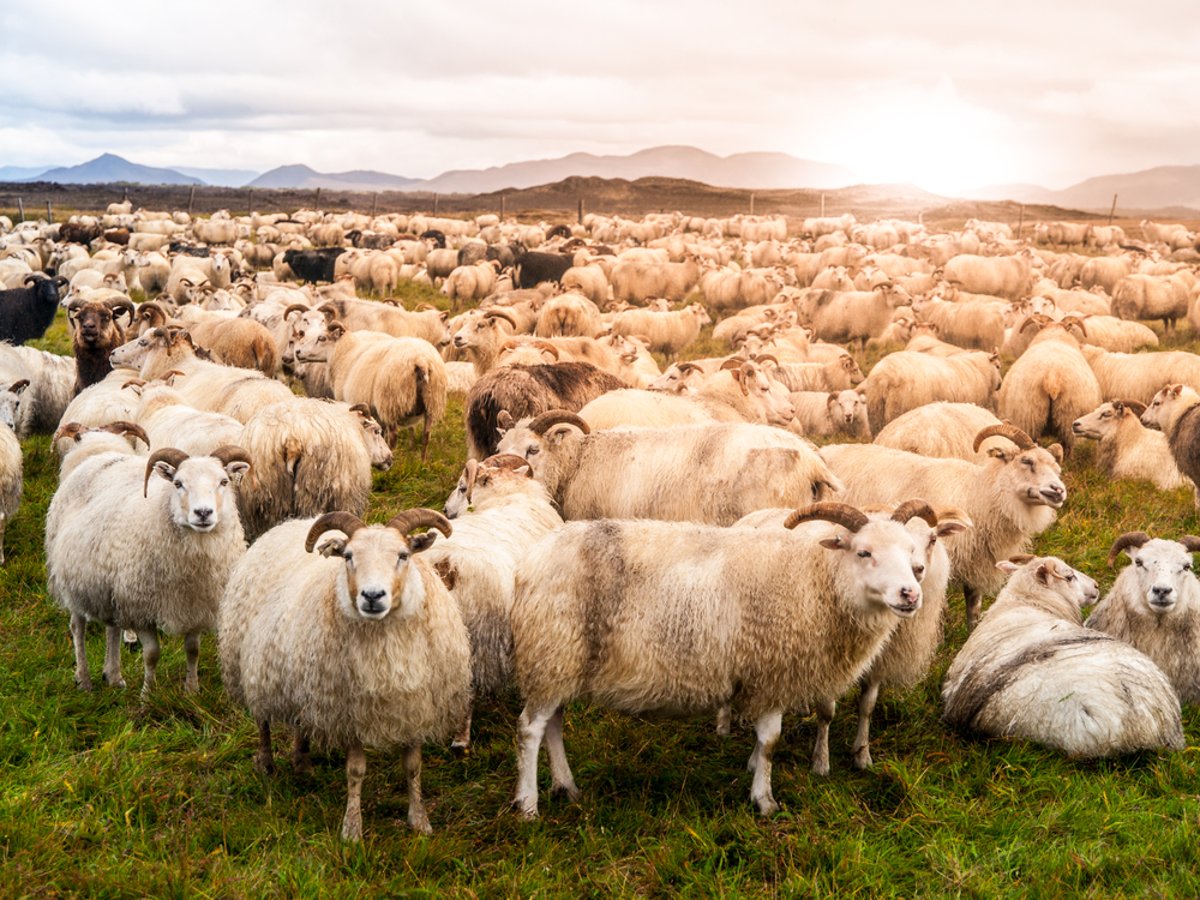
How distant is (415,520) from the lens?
4578 mm

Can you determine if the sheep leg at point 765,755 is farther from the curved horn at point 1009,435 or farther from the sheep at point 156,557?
the curved horn at point 1009,435

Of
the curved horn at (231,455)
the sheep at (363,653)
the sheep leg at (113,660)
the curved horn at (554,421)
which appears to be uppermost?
the curved horn at (231,455)

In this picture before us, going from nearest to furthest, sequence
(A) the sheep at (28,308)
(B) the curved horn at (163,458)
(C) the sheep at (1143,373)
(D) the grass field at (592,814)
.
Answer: (D) the grass field at (592,814) → (B) the curved horn at (163,458) → (C) the sheep at (1143,373) → (A) the sheep at (28,308)

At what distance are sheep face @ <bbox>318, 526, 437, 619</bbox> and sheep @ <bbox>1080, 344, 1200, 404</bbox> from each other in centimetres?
1121

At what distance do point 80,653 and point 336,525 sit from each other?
2.79 meters

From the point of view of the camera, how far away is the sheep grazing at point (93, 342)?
11.6 meters

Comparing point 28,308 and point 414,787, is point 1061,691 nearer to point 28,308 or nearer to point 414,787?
point 414,787

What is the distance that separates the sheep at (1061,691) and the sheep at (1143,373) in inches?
319

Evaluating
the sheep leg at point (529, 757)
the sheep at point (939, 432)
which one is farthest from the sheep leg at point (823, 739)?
the sheep at point (939, 432)

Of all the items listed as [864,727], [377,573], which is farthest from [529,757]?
[864,727]

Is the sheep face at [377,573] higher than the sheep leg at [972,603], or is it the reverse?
the sheep face at [377,573]

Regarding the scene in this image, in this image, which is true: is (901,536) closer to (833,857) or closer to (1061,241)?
(833,857)

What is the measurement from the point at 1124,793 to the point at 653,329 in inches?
560

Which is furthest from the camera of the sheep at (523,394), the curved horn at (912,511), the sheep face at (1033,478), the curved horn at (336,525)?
the sheep at (523,394)
